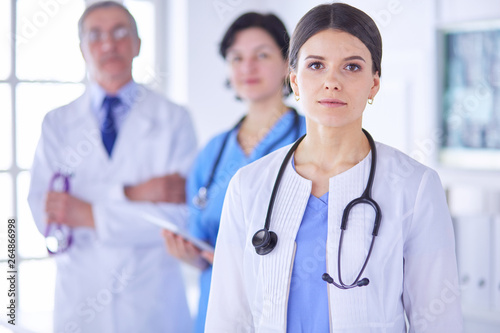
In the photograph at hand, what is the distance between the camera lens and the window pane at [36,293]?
6.43 ft

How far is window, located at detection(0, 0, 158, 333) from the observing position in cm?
226

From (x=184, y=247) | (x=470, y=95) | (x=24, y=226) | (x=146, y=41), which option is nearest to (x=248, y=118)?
(x=184, y=247)

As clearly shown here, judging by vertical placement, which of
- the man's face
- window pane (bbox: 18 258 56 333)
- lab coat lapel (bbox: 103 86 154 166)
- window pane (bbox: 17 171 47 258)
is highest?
the man's face

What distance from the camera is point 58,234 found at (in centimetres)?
157

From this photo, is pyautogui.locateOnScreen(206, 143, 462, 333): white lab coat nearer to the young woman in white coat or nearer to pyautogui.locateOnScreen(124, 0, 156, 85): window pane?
the young woman in white coat

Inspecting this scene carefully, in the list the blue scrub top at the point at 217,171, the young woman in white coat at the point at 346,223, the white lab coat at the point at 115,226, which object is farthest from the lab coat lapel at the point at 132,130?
the young woman in white coat at the point at 346,223

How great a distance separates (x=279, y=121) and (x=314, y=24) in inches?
21.2

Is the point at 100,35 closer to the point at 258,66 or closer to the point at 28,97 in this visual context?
the point at 258,66

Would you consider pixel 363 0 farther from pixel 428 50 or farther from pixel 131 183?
pixel 428 50

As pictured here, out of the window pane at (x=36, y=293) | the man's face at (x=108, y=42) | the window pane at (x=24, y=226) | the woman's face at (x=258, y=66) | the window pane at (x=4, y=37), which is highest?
the window pane at (x=4, y=37)

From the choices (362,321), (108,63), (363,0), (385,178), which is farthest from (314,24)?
(108,63)

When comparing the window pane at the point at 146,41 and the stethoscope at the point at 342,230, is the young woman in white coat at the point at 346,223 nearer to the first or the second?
the stethoscope at the point at 342,230

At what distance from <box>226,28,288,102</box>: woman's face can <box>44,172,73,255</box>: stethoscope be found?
0.61 meters

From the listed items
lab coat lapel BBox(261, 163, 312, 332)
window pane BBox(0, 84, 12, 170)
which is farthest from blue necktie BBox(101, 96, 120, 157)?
lab coat lapel BBox(261, 163, 312, 332)
